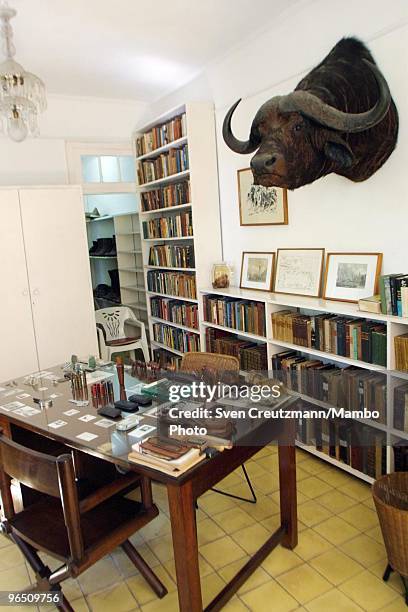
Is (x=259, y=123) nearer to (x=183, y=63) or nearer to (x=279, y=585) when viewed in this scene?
(x=183, y=63)

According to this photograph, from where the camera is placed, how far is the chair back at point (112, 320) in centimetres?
525

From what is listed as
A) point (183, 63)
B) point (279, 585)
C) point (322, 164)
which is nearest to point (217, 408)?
point (279, 585)

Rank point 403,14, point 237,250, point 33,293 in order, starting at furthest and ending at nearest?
point 33,293 < point 237,250 < point 403,14

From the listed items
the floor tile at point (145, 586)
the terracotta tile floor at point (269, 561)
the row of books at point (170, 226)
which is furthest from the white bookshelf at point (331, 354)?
the floor tile at point (145, 586)

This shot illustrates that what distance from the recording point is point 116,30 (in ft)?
11.1

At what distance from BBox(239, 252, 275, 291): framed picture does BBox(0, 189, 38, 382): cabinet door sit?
2047 mm

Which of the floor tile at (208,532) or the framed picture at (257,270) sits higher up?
the framed picture at (257,270)

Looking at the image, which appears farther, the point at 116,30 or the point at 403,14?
the point at 116,30

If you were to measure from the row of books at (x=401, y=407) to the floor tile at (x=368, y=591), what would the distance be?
0.80 metres

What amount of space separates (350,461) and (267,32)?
3061 mm

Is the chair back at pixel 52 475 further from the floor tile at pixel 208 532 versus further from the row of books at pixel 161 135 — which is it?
the row of books at pixel 161 135

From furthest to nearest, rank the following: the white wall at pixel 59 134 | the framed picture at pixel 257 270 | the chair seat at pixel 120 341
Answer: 1. the chair seat at pixel 120 341
2. the white wall at pixel 59 134
3. the framed picture at pixel 257 270

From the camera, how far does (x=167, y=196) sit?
4672mm

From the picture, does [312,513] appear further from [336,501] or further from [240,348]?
[240,348]
